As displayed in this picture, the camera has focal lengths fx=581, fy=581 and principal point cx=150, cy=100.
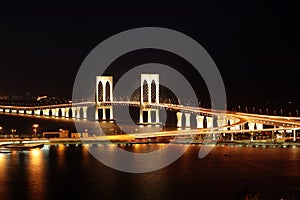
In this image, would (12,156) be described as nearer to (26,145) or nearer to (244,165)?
(26,145)

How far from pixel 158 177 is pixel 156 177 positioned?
0.03 meters

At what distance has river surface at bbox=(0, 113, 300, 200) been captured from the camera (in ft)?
22.6

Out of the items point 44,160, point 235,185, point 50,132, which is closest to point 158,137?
point 50,132

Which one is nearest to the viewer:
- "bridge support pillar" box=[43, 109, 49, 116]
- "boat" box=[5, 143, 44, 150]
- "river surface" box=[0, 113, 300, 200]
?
"river surface" box=[0, 113, 300, 200]

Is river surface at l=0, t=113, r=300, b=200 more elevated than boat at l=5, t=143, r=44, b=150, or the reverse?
boat at l=5, t=143, r=44, b=150

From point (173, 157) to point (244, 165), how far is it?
5.21 ft

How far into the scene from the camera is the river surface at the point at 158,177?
6.89 meters

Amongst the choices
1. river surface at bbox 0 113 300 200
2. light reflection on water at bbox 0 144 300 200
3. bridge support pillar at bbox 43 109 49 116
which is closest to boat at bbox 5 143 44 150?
river surface at bbox 0 113 300 200

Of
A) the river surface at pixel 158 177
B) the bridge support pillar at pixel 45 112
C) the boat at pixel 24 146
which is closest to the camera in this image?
the river surface at pixel 158 177

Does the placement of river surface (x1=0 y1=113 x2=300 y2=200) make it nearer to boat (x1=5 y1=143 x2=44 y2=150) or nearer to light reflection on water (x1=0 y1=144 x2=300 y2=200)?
light reflection on water (x1=0 y1=144 x2=300 y2=200)

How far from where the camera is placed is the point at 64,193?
7.01m

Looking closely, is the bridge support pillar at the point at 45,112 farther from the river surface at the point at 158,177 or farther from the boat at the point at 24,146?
the river surface at the point at 158,177

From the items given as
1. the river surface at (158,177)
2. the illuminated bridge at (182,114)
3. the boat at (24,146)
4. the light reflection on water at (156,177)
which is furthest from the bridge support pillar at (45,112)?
the light reflection on water at (156,177)

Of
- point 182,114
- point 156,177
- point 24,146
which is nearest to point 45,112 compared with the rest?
point 182,114
